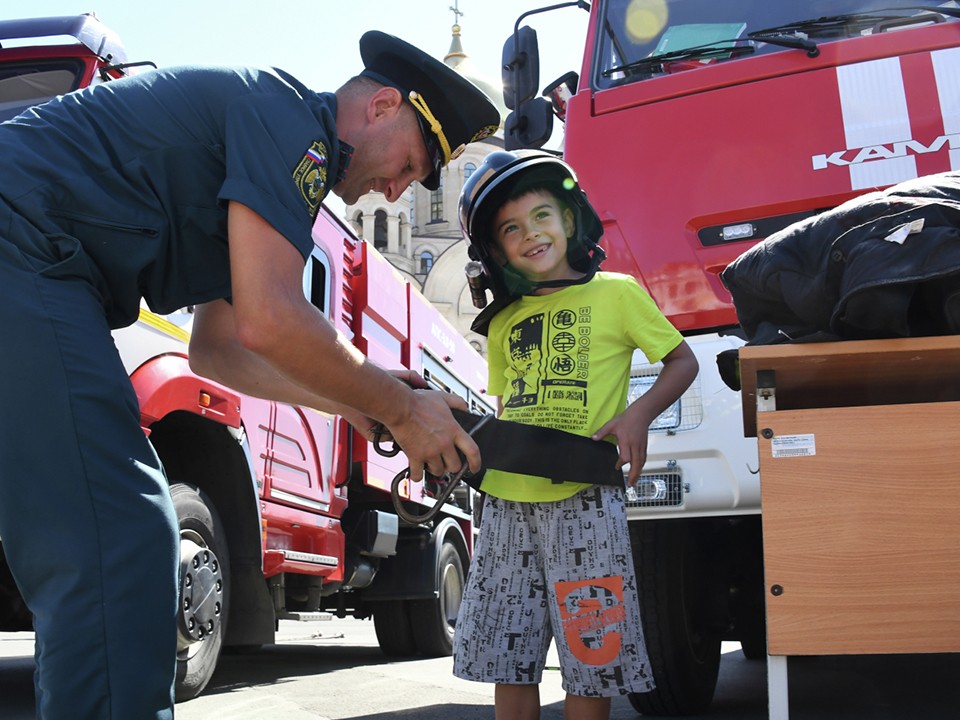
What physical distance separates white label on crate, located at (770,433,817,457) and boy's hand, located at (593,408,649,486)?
457mm

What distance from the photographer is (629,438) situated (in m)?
2.64

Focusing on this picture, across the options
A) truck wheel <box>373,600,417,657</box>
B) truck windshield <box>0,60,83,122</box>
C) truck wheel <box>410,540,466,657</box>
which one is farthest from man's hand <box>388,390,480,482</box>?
truck wheel <box>373,600,417,657</box>

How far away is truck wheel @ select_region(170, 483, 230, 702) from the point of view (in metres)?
4.18

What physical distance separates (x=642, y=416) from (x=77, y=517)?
1509 mm

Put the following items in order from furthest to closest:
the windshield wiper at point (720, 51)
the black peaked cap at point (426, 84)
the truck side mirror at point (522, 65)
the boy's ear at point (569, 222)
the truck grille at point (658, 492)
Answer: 1. the truck side mirror at point (522, 65)
2. the windshield wiper at point (720, 51)
3. the truck grille at point (658, 492)
4. the boy's ear at point (569, 222)
5. the black peaked cap at point (426, 84)

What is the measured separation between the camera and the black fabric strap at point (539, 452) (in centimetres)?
256

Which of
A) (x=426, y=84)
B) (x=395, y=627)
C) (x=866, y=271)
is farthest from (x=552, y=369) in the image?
(x=395, y=627)

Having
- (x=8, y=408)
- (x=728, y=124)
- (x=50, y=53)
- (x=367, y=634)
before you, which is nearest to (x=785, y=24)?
(x=728, y=124)

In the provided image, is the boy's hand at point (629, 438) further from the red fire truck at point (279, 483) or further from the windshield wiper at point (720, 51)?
the windshield wiper at point (720, 51)

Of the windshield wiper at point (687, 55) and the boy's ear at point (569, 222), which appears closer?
the boy's ear at point (569, 222)

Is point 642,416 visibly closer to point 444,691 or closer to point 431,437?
point 431,437

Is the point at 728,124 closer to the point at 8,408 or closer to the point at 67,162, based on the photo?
the point at 67,162

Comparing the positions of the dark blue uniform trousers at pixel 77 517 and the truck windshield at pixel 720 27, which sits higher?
the truck windshield at pixel 720 27

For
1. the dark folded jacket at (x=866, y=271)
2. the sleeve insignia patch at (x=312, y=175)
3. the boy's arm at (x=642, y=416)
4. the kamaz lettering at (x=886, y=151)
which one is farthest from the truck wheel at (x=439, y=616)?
the sleeve insignia patch at (x=312, y=175)
